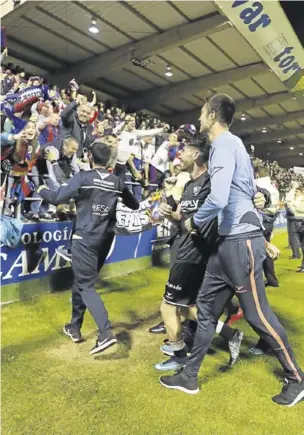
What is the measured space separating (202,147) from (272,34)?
80.0 inches

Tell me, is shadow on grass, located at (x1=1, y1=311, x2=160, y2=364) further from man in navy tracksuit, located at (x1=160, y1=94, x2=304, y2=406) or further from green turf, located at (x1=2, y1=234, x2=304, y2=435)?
man in navy tracksuit, located at (x1=160, y1=94, x2=304, y2=406)

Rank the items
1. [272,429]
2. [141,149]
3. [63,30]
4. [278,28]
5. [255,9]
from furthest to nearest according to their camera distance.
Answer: [63,30] → [141,149] → [278,28] → [255,9] → [272,429]

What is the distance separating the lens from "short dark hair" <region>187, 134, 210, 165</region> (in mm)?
2941

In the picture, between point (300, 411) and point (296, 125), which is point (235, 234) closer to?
point (300, 411)

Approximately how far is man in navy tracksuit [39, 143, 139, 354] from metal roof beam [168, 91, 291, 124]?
1796 cm

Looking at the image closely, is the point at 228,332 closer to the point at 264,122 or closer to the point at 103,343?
the point at 103,343

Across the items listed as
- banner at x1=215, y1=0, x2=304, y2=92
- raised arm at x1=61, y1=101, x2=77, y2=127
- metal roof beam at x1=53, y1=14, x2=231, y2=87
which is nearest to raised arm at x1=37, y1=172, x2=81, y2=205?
banner at x1=215, y1=0, x2=304, y2=92

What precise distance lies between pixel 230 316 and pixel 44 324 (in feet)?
6.05

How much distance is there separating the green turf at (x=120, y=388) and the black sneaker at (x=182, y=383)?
0.04 m

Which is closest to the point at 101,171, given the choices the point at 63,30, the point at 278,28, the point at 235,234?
the point at 235,234

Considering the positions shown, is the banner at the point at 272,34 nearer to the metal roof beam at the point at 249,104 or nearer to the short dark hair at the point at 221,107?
the short dark hair at the point at 221,107

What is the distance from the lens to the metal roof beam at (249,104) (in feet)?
65.5

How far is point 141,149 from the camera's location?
8086 millimetres

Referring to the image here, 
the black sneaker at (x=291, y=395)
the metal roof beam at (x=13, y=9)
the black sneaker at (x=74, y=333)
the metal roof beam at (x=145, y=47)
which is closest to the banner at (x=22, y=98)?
the black sneaker at (x=74, y=333)
